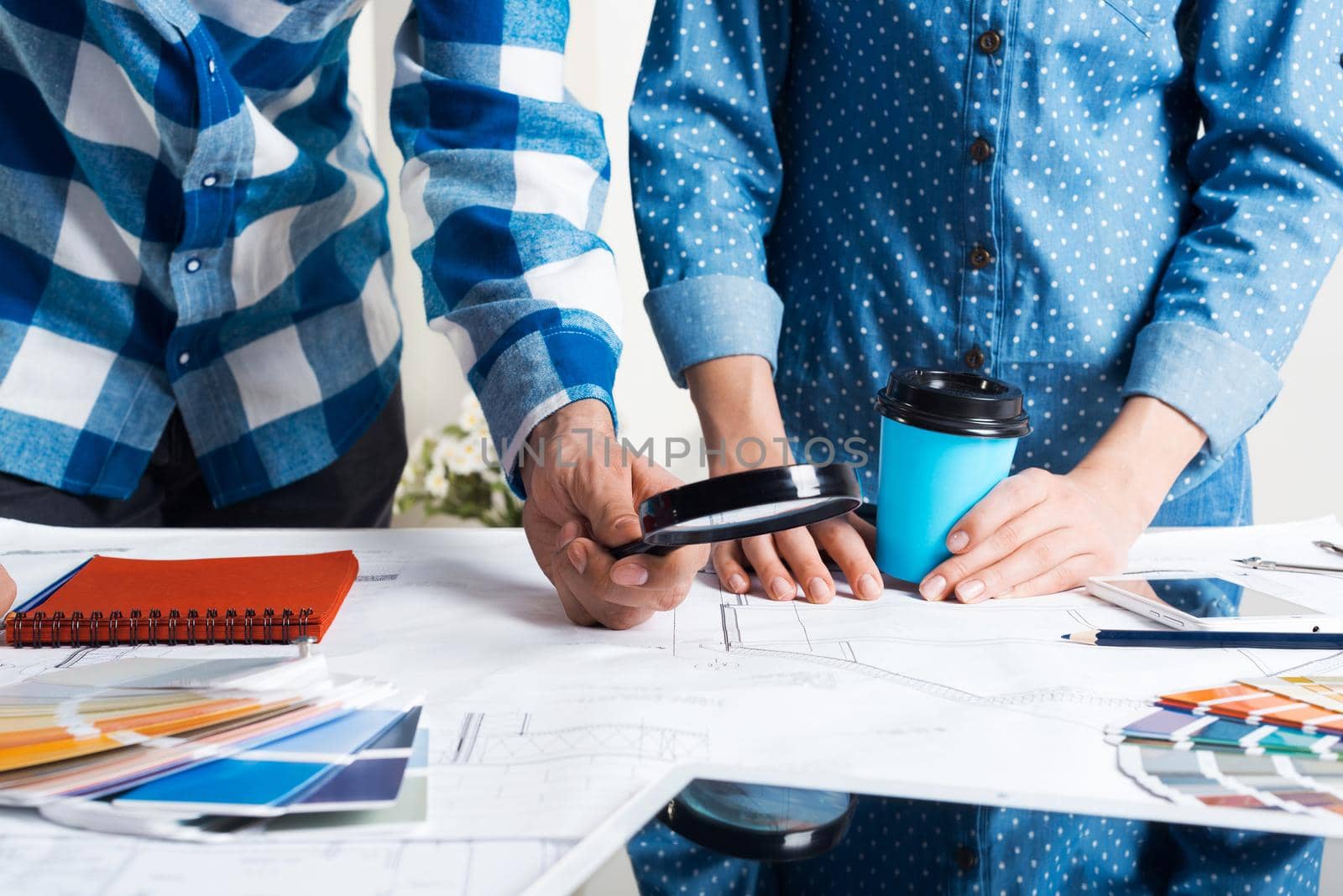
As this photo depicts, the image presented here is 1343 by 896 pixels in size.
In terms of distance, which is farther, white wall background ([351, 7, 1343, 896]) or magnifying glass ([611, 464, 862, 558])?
white wall background ([351, 7, 1343, 896])

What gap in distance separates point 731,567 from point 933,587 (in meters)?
0.15

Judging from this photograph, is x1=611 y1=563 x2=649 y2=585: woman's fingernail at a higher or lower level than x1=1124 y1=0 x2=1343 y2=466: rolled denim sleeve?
lower

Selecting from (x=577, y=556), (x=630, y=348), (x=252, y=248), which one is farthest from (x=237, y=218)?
(x=630, y=348)

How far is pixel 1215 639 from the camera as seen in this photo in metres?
0.68

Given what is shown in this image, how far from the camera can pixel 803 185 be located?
3.48ft

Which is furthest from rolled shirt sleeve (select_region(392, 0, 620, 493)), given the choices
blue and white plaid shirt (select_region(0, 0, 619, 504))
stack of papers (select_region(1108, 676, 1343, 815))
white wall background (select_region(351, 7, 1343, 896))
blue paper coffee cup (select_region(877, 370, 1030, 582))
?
white wall background (select_region(351, 7, 1343, 896))

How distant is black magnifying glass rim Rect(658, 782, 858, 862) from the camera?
1.47ft

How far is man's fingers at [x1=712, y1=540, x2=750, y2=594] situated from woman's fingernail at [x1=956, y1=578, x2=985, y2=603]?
16cm

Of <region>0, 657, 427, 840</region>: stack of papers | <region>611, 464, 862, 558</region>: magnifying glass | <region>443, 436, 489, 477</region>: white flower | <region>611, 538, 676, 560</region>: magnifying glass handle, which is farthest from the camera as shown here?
Result: <region>443, 436, 489, 477</region>: white flower

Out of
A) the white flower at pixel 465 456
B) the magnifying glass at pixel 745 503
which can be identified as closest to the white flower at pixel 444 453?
the white flower at pixel 465 456

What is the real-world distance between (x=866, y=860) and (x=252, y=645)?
43cm

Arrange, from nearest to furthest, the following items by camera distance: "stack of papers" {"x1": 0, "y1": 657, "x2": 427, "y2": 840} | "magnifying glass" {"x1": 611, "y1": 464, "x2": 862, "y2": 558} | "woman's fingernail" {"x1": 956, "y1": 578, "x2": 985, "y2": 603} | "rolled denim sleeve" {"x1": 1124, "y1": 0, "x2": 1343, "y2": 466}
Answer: "stack of papers" {"x1": 0, "y1": 657, "x2": 427, "y2": 840} → "magnifying glass" {"x1": 611, "y1": 464, "x2": 862, "y2": 558} → "woman's fingernail" {"x1": 956, "y1": 578, "x2": 985, "y2": 603} → "rolled denim sleeve" {"x1": 1124, "y1": 0, "x2": 1343, "y2": 466}

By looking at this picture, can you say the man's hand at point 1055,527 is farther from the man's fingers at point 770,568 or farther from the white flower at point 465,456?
the white flower at point 465,456

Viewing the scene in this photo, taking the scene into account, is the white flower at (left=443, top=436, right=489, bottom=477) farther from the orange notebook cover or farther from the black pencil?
the black pencil
